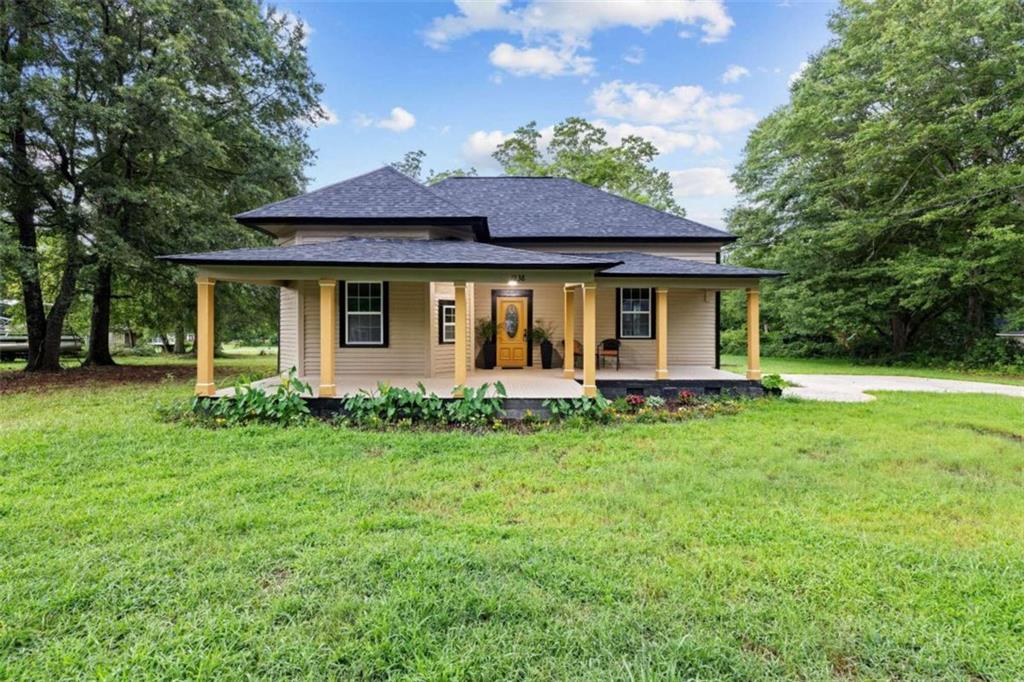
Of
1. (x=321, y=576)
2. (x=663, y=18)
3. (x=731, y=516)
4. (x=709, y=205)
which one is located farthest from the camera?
(x=709, y=205)

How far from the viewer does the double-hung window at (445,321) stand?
33.3 ft

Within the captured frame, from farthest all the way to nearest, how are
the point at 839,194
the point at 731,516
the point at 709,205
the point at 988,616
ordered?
the point at 709,205 → the point at 839,194 → the point at 731,516 → the point at 988,616

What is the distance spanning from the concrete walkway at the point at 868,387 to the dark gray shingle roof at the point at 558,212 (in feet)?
14.1

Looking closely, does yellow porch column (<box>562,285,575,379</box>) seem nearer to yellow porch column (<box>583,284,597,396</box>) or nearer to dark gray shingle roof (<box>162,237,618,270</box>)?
yellow porch column (<box>583,284,597,396</box>)

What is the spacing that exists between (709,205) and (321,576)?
125ft

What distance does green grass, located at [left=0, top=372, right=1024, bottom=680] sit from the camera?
2.28 meters

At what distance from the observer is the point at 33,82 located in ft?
34.1

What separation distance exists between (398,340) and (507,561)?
726 centimetres

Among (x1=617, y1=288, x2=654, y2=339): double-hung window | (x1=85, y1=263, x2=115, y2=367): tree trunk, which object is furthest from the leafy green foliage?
(x1=85, y1=263, x2=115, y2=367): tree trunk

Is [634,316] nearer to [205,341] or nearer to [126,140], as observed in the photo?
[205,341]

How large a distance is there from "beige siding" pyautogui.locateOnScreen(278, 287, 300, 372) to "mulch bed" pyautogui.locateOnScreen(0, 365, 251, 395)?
11.5 feet

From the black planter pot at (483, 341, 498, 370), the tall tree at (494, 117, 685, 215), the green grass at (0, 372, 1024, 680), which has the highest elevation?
the tall tree at (494, 117, 685, 215)

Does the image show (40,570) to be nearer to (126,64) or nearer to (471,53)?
(126,64)

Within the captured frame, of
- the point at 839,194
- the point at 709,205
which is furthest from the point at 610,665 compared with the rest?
the point at 709,205
